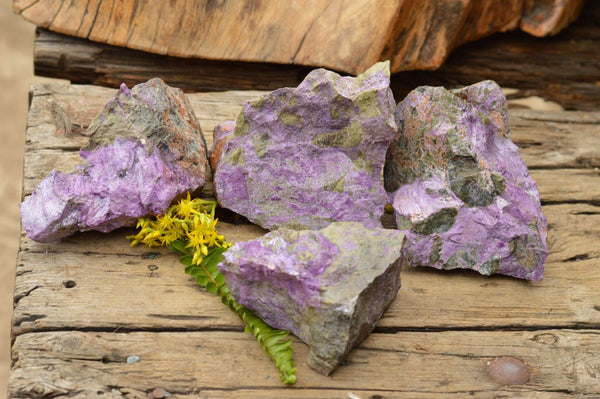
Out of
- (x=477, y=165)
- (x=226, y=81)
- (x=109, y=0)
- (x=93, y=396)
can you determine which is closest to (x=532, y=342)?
(x=477, y=165)

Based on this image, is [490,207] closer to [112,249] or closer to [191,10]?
[112,249]

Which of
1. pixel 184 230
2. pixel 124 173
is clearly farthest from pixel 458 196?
pixel 124 173

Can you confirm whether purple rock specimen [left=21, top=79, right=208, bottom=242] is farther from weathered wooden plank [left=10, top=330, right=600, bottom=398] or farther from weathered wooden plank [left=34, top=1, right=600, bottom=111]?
weathered wooden plank [left=34, top=1, right=600, bottom=111]

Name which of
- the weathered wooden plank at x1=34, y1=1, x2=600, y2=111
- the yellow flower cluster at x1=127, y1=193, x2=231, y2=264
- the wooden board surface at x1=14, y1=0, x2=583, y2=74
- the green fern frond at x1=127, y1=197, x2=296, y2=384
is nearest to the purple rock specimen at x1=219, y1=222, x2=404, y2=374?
the green fern frond at x1=127, y1=197, x2=296, y2=384

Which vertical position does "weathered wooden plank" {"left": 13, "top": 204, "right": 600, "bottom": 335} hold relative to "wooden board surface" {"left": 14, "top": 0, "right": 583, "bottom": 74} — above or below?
below

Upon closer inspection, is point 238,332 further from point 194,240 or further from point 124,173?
point 124,173

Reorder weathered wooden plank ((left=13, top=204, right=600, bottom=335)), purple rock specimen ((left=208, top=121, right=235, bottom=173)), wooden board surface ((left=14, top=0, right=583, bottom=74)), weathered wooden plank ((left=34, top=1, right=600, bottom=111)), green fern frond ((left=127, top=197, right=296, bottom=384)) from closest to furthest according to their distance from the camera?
weathered wooden plank ((left=13, top=204, right=600, bottom=335)) → green fern frond ((left=127, top=197, right=296, bottom=384)) → purple rock specimen ((left=208, top=121, right=235, bottom=173)) → wooden board surface ((left=14, top=0, right=583, bottom=74)) → weathered wooden plank ((left=34, top=1, right=600, bottom=111))

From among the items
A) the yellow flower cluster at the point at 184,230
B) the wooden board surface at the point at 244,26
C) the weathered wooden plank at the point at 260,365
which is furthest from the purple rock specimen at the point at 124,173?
the wooden board surface at the point at 244,26
